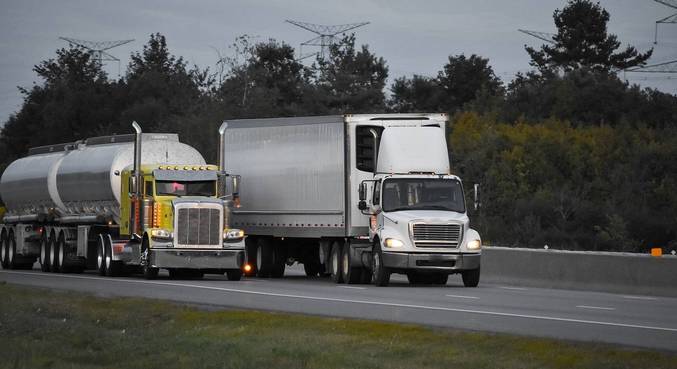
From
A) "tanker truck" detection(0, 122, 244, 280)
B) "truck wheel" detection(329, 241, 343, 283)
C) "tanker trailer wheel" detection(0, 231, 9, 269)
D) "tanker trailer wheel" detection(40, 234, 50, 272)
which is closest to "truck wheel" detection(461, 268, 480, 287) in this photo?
"truck wheel" detection(329, 241, 343, 283)

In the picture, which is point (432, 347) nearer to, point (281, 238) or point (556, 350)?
point (556, 350)

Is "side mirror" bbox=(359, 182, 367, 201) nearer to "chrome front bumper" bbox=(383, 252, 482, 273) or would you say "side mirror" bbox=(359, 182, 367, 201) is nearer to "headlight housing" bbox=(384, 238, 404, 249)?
"headlight housing" bbox=(384, 238, 404, 249)

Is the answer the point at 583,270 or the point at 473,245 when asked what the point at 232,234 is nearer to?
the point at 473,245

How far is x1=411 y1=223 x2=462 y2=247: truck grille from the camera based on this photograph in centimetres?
3309

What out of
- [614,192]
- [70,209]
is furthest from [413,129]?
[614,192]

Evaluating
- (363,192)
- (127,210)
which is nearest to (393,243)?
(363,192)

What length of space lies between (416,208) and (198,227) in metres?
5.88

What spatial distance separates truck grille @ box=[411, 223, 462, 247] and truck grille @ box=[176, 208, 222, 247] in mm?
5839

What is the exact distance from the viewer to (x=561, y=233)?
7962 cm

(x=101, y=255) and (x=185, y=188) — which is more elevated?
(x=185, y=188)

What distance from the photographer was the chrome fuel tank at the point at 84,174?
131 ft

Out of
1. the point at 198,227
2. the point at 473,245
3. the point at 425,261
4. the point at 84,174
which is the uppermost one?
the point at 84,174

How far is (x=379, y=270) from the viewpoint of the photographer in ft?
110

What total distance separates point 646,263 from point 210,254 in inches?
419
